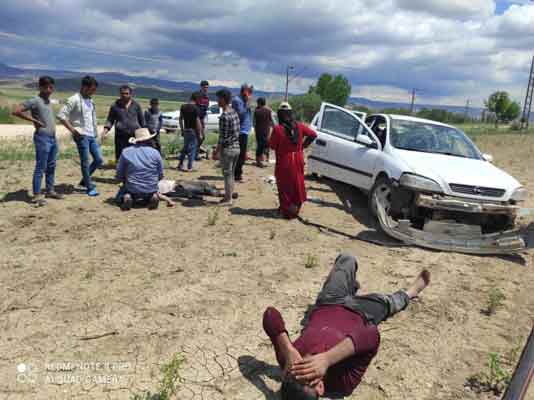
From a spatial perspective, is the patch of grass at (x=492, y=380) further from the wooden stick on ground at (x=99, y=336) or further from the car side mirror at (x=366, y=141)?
the car side mirror at (x=366, y=141)

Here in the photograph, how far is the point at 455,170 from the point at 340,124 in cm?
260

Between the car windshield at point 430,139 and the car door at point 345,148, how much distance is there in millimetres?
453

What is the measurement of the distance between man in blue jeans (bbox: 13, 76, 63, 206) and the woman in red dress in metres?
3.24

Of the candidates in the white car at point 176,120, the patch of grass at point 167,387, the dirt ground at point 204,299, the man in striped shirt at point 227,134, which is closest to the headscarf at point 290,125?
the man in striped shirt at point 227,134

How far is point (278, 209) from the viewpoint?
23.7 feet

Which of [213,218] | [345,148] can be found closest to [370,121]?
[345,148]

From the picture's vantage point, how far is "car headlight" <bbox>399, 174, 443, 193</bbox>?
5879 mm

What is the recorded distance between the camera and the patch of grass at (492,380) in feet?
10.3

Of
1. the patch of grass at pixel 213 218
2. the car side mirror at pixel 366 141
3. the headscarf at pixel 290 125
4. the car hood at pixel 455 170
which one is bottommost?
the patch of grass at pixel 213 218

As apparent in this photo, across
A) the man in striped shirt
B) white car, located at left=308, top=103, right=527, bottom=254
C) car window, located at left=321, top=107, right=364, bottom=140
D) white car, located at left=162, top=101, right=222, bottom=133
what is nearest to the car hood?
white car, located at left=308, top=103, right=527, bottom=254

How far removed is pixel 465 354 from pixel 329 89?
94.8 meters

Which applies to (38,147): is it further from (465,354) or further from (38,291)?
(465,354)

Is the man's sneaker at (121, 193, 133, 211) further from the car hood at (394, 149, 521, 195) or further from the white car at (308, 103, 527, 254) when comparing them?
the car hood at (394, 149, 521, 195)

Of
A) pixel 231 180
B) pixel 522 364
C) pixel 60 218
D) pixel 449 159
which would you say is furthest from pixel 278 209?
Result: pixel 522 364
